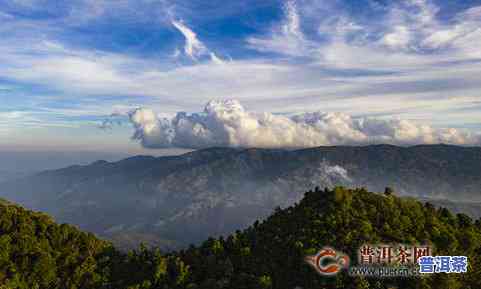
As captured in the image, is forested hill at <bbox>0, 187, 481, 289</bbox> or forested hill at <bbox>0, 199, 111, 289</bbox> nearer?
forested hill at <bbox>0, 187, 481, 289</bbox>

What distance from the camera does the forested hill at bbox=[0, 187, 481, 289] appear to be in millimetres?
75062

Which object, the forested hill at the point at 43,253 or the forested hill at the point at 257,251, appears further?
the forested hill at the point at 43,253

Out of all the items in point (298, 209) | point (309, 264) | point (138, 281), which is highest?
point (298, 209)

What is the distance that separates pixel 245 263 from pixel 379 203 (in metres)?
35.4

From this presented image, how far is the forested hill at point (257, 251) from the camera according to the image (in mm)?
75062

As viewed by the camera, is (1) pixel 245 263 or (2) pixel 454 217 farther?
(2) pixel 454 217

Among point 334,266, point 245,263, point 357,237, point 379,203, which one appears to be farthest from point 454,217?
point 245,263

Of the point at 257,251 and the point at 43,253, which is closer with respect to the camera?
the point at 43,253

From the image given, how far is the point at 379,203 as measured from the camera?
97.5 metres

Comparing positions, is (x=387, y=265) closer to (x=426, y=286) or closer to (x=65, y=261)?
(x=426, y=286)

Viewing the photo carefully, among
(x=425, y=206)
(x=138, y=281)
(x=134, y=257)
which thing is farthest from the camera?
(x=425, y=206)

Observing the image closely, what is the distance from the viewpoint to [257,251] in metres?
85.9

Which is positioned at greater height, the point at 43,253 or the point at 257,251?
the point at 257,251

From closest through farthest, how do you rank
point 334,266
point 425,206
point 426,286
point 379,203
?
point 426,286, point 334,266, point 379,203, point 425,206
